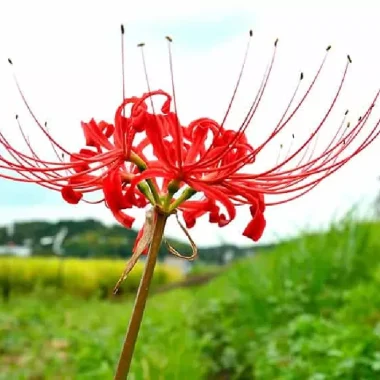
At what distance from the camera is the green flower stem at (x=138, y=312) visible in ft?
3.86

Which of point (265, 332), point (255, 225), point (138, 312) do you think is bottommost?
point (265, 332)

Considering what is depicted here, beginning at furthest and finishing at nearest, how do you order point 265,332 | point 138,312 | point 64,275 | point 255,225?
point 64,275
point 265,332
point 255,225
point 138,312

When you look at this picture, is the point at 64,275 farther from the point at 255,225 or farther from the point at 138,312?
the point at 138,312

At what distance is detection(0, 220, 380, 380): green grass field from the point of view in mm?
3654

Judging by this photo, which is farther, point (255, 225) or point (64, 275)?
point (64, 275)

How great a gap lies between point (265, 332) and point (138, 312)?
4.08m

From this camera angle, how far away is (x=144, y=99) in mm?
1353

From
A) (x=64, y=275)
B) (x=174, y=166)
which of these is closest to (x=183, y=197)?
(x=174, y=166)

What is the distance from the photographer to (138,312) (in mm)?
1197

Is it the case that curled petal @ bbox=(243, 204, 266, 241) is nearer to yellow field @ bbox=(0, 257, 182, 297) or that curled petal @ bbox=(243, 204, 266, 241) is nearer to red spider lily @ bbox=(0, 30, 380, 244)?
red spider lily @ bbox=(0, 30, 380, 244)

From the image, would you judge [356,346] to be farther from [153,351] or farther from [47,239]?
[47,239]

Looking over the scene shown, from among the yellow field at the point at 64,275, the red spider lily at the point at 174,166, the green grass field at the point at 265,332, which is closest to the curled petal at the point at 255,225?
the red spider lily at the point at 174,166

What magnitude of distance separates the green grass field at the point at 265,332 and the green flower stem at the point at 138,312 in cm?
175

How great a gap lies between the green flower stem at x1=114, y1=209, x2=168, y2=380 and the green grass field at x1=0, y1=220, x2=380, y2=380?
175cm
